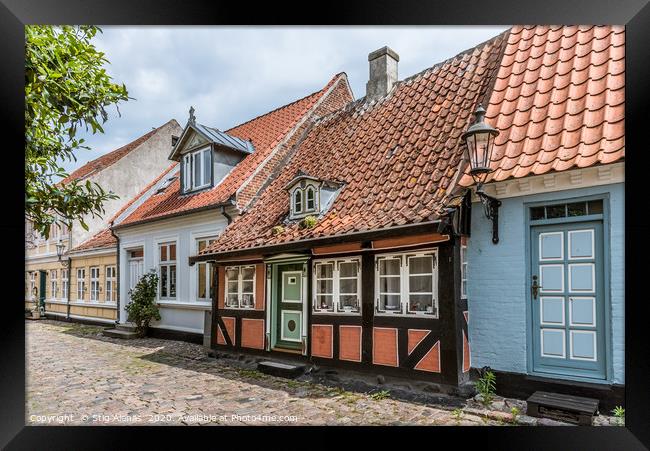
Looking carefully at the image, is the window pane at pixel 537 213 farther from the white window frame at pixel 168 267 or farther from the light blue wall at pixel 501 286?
the white window frame at pixel 168 267

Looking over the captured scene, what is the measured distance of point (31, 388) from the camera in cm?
598

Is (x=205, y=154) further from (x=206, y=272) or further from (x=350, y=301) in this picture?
(x=350, y=301)

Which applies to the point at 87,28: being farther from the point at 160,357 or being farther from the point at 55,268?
the point at 55,268

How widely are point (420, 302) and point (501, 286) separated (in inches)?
39.2

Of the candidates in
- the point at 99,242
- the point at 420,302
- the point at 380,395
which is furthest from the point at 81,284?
the point at 420,302

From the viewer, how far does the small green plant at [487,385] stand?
5.10 m

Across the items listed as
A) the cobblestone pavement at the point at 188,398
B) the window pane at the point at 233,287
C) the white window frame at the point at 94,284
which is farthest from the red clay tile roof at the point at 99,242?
the window pane at the point at 233,287

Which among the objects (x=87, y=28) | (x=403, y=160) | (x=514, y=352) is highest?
(x=87, y=28)

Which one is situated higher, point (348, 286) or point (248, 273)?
point (248, 273)

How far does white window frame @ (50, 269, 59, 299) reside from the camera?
14.2 metres

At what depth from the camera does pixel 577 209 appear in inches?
187
